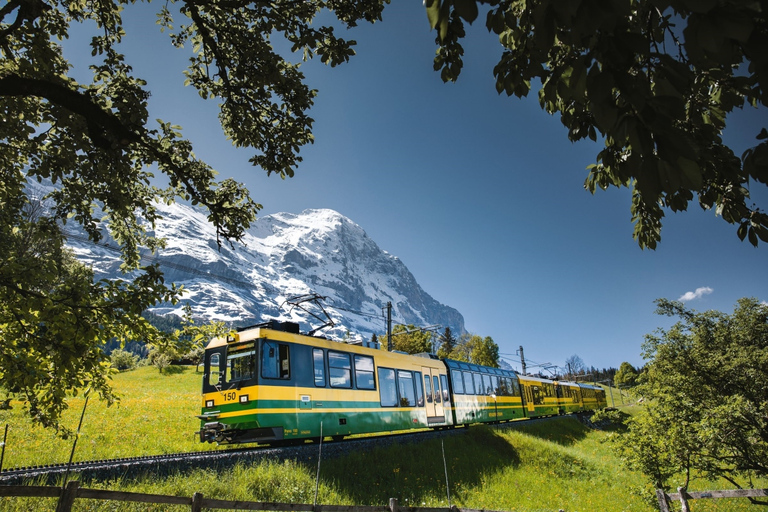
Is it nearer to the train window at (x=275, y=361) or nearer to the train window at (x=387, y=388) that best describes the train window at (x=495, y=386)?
the train window at (x=387, y=388)

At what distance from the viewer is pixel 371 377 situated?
559 inches

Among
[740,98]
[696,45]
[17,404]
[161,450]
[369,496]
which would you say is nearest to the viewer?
[696,45]

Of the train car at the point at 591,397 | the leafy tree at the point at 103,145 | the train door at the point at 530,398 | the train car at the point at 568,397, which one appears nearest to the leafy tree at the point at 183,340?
the leafy tree at the point at 103,145

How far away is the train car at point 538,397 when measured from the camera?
2826cm

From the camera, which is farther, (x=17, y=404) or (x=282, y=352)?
(x=17, y=404)

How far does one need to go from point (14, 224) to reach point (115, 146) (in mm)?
2711

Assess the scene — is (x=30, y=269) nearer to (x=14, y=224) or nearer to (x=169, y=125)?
(x=14, y=224)

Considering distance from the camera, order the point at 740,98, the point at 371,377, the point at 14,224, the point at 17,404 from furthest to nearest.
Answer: the point at 17,404 → the point at 371,377 → the point at 14,224 → the point at 740,98

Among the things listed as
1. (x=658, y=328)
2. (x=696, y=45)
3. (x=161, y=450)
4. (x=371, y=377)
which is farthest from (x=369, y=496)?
(x=658, y=328)

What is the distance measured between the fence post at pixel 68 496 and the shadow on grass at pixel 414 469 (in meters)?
6.46

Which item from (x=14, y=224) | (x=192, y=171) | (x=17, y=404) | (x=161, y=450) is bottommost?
(x=161, y=450)

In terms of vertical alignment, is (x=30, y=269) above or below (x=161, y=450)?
above

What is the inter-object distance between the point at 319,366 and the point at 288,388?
1.30 meters

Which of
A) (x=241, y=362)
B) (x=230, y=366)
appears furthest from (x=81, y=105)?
(x=230, y=366)
